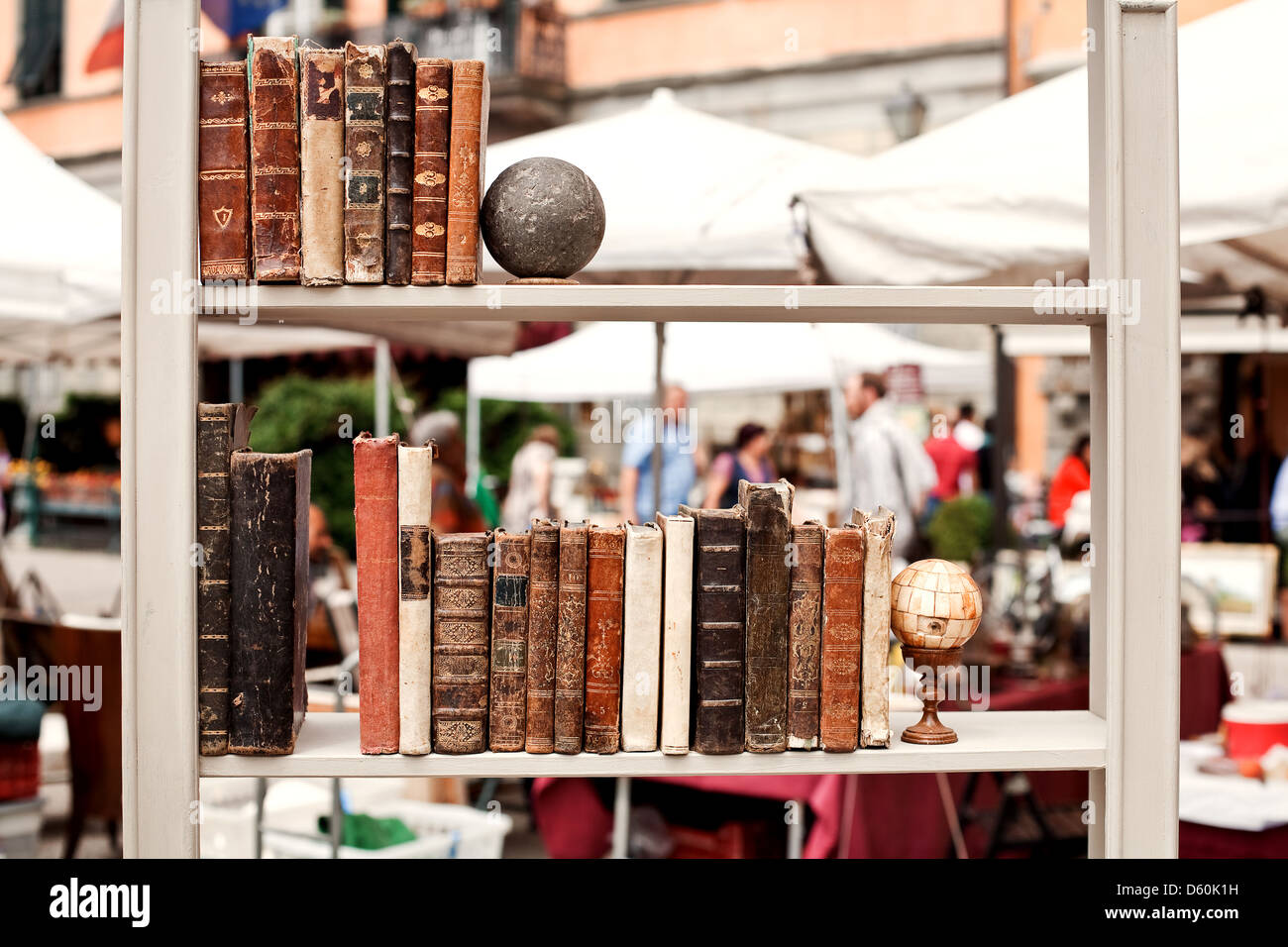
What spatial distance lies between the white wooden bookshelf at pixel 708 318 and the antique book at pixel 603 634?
48 millimetres

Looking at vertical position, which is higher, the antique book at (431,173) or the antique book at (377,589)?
the antique book at (431,173)

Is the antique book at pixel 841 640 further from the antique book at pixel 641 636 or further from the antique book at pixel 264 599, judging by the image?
the antique book at pixel 264 599

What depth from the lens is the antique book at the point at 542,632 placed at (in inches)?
68.9

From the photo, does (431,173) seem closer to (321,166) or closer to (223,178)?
(321,166)

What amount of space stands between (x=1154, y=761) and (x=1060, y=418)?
37.7 ft

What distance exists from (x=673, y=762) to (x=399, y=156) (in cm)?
98

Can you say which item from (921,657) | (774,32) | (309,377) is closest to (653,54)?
(774,32)

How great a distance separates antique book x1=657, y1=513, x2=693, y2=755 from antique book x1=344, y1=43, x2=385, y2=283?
1.93 feet

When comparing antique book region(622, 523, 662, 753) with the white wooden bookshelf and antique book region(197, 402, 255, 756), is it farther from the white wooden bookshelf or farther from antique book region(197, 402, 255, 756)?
antique book region(197, 402, 255, 756)

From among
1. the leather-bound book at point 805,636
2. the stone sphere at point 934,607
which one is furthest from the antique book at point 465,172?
the stone sphere at point 934,607

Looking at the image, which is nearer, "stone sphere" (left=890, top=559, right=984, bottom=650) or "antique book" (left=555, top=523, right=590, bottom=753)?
"antique book" (left=555, top=523, right=590, bottom=753)

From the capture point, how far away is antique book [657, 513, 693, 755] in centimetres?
175

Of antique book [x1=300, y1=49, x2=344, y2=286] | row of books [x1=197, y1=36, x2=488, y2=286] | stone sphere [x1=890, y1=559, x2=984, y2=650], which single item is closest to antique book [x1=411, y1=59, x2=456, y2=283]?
row of books [x1=197, y1=36, x2=488, y2=286]
